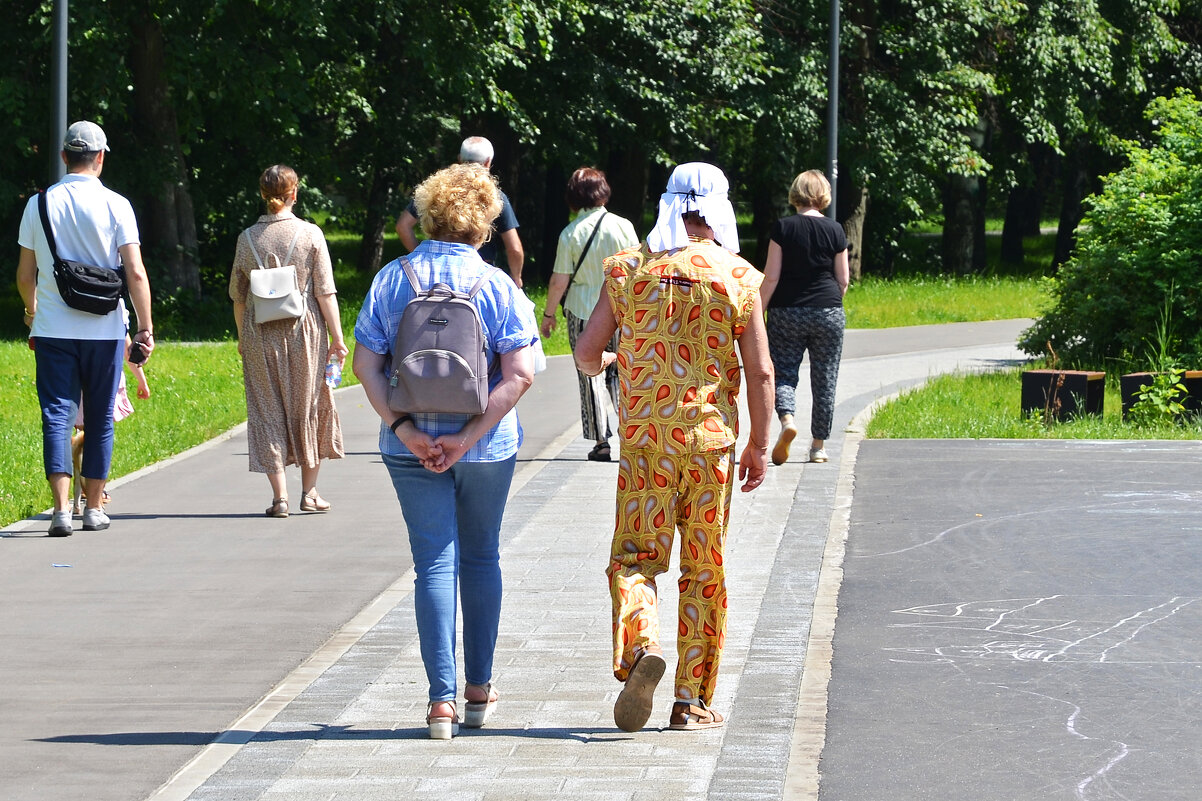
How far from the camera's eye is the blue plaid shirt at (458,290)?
16.1 feet

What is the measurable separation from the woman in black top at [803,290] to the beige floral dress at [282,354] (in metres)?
2.70

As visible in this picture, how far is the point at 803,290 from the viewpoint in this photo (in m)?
9.97

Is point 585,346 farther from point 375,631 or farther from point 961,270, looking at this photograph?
point 961,270

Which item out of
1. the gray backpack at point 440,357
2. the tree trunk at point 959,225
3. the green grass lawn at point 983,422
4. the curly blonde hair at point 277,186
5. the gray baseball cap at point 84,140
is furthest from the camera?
the tree trunk at point 959,225

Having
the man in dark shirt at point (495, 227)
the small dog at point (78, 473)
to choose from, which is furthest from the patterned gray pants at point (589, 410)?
the small dog at point (78, 473)

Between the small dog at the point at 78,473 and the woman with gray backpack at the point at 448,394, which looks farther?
the small dog at the point at 78,473

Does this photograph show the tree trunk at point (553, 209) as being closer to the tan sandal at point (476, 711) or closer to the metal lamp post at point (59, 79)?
the metal lamp post at point (59, 79)

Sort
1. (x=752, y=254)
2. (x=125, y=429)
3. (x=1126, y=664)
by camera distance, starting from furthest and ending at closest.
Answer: (x=752, y=254) → (x=125, y=429) → (x=1126, y=664)

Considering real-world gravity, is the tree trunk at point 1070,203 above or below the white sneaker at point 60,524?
above

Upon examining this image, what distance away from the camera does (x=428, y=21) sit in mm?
22516

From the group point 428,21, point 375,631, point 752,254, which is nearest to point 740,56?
point 428,21

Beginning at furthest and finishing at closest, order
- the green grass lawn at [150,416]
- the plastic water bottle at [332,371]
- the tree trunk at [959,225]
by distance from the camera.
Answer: the tree trunk at [959,225], the green grass lawn at [150,416], the plastic water bottle at [332,371]

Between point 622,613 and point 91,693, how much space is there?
180 centimetres

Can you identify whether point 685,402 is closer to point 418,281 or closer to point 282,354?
point 418,281
